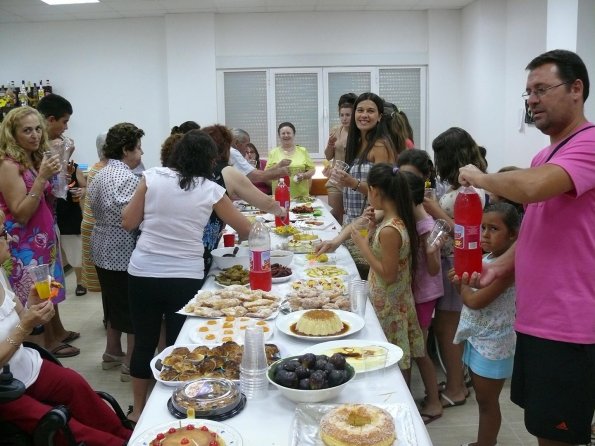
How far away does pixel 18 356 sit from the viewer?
2.01 meters

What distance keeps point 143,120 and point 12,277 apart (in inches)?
211

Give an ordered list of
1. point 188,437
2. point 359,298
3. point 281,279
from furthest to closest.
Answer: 1. point 281,279
2. point 359,298
3. point 188,437

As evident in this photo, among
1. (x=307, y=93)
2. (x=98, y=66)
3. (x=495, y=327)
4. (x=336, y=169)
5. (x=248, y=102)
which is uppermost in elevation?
(x=98, y=66)

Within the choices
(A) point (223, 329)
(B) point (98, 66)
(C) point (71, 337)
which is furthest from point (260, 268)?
(B) point (98, 66)

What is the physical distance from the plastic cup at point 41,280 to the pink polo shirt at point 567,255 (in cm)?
161

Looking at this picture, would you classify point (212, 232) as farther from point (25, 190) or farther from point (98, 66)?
point (98, 66)

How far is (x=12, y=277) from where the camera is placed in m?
3.27

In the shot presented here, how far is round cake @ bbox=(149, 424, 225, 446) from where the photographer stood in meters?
1.33

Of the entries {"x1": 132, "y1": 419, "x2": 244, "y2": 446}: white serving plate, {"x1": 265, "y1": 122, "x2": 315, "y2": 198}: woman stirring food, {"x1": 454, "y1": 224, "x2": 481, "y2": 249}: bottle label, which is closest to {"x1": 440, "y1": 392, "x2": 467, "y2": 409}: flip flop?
{"x1": 454, "y1": 224, "x2": 481, "y2": 249}: bottle label

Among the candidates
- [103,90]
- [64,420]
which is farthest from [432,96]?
[64,420]

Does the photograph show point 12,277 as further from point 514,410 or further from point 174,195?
point 514,410

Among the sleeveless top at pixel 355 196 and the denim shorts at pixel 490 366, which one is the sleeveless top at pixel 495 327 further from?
the sleeveless top at pixel 355 196

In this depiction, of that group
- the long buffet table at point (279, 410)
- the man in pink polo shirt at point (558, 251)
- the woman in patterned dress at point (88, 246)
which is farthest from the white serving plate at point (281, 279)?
the woman in patterned dress at point (88, 246)

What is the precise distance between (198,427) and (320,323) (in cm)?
70
